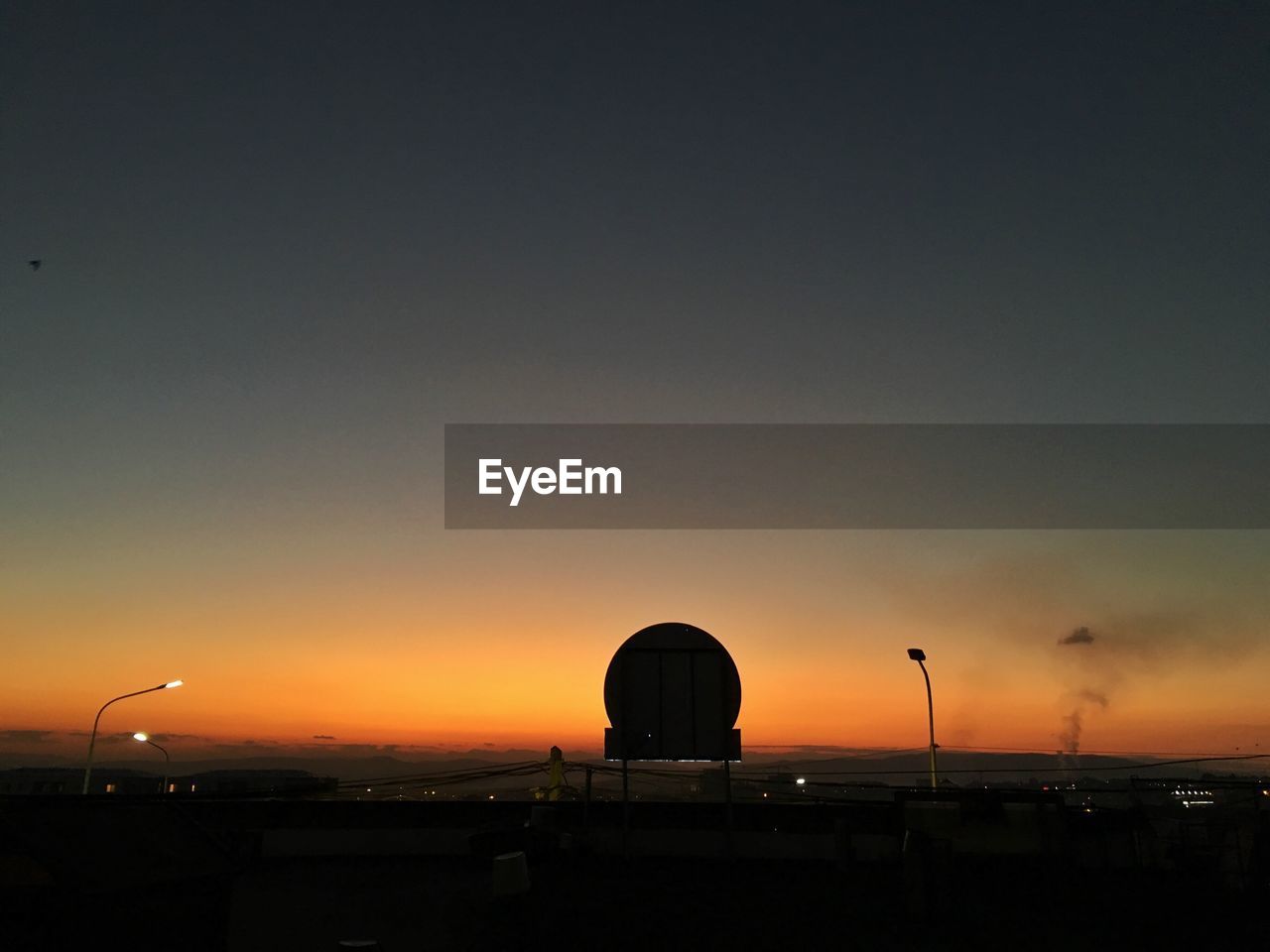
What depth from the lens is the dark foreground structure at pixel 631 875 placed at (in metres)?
9.11

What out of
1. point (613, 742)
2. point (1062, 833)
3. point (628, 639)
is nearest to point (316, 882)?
point (613, 742)

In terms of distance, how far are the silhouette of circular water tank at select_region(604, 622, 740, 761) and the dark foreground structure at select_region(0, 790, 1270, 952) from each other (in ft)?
5.25

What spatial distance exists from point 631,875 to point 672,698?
17.3 ft

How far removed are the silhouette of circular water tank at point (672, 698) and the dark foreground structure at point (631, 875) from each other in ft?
5.25

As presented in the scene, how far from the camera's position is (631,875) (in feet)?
59.8

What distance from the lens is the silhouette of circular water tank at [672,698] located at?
22469mm

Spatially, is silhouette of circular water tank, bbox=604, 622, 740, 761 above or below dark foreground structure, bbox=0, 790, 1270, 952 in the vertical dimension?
above

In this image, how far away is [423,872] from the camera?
18578 mm

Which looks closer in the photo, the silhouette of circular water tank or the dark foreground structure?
the dark foreground structure

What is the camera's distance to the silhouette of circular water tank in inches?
885

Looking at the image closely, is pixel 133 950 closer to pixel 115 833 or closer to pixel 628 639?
pixel 115 833

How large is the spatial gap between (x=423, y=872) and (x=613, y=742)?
5621 mm

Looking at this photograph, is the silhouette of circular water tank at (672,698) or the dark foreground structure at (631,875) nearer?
the dark foreground structure at (631,875)

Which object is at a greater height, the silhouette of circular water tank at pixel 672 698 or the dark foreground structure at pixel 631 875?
the silhouette of circular water tank at pixel 672 698
